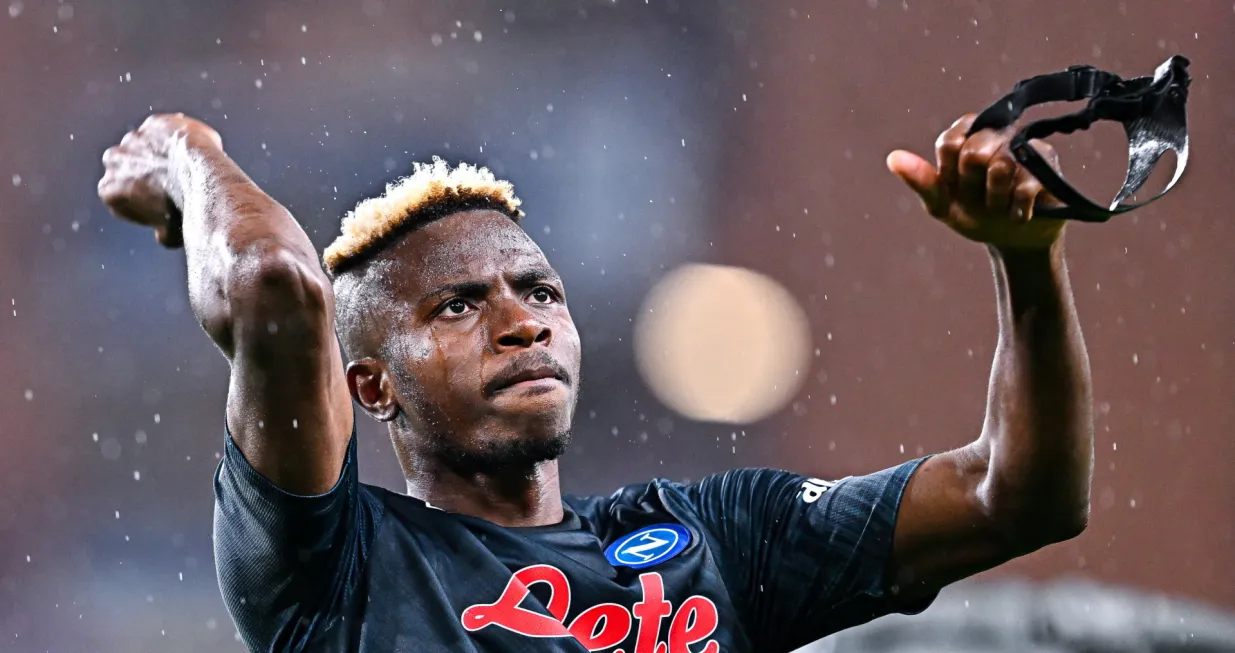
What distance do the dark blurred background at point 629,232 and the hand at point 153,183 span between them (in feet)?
12.0

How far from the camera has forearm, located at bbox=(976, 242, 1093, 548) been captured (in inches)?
88.9

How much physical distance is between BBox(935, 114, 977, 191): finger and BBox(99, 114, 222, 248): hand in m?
1.23

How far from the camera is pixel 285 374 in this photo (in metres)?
2.08

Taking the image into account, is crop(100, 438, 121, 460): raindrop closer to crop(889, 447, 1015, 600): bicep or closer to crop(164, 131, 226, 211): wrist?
crop(164, 131, 226, 211): wrist

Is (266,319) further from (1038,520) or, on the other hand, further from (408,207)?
(1038,520)

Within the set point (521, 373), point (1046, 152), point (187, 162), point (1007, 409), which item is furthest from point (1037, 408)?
point (187, 162)

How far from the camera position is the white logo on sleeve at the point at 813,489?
2801 mm

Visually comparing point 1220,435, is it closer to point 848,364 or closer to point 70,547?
point 848,364

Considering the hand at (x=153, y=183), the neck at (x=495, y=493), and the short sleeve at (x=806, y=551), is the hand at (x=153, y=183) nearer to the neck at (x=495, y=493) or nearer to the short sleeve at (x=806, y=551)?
the neck at (x=495, y=493)

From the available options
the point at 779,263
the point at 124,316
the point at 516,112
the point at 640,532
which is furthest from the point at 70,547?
the point at 640,532

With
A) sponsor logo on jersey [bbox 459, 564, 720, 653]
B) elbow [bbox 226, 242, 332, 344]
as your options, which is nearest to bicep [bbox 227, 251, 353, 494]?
elbow [bbox 226, 242, 332, 344]

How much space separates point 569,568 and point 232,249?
952mm

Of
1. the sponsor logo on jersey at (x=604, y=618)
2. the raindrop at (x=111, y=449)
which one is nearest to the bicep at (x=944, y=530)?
the sponsor logo on jersey at (x=604, y=618)

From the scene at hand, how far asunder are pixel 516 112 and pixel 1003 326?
15.1 ft
